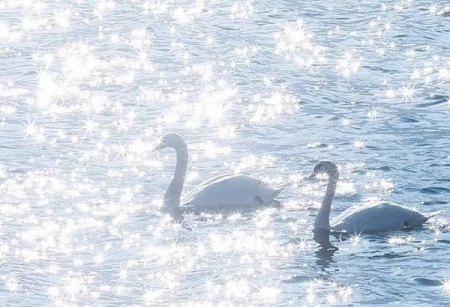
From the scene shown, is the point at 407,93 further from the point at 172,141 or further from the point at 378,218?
the point at 378,218

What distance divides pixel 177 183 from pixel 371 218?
4.14 metres

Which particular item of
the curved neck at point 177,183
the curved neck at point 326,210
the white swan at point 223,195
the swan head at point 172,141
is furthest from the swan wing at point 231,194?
the curved neck at point 326,210

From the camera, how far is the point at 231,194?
24.1 meters

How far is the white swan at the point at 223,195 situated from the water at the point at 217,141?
415 mm

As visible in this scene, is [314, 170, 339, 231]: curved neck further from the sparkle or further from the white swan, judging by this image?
the sparkle

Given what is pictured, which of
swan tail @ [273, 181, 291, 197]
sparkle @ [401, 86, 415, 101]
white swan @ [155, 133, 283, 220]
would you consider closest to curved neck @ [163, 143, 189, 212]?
white swan @ [155, 133, 283, 220]

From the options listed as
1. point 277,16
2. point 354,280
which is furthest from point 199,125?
point 277,16

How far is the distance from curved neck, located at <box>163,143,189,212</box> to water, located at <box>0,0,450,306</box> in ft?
1.05

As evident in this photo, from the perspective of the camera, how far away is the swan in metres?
22.3

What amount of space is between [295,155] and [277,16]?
55.0 ft

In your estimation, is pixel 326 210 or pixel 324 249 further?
pixel 326 210

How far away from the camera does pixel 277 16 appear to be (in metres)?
43.5

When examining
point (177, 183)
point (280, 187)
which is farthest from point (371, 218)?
point (177, 183)

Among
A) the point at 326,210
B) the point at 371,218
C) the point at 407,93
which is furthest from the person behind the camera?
the point at 407,93
